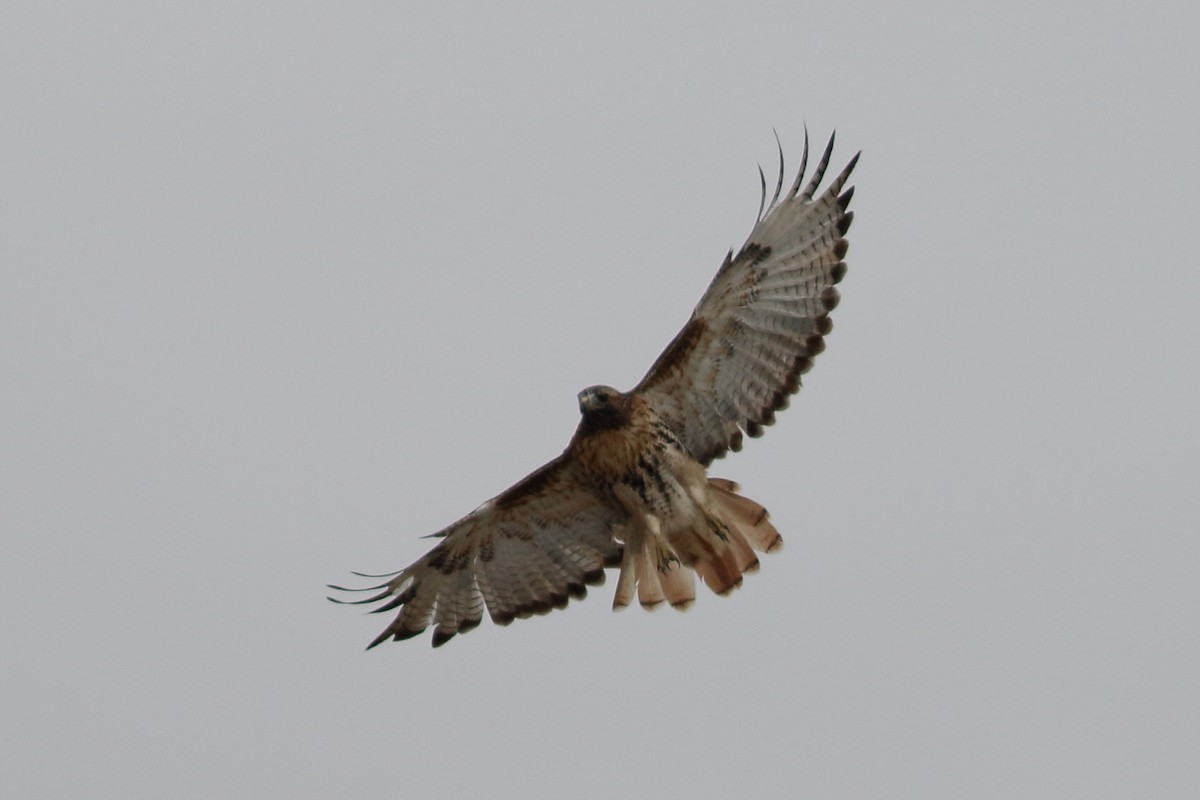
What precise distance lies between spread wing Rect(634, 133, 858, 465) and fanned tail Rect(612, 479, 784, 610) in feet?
1.87

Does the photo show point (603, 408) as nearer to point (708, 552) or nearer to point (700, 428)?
point (700, 428)

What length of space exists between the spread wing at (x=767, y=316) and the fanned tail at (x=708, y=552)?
571 millimetres

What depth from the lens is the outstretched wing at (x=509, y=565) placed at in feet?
46.1

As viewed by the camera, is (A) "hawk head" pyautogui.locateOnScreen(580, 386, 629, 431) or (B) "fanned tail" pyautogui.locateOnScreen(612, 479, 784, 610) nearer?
(A) "hawk head" pyautogui.locateOnScreen(580, 386, 629, 431)

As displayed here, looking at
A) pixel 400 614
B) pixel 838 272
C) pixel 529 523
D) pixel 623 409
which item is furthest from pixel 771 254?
pixel 400 614

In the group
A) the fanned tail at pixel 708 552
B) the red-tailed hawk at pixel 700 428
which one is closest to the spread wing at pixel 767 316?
the red-tailed hawk at pixel 700 428

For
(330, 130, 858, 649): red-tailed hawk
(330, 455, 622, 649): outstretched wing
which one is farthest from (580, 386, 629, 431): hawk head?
(330, 455, 622, 649): outstretched wing

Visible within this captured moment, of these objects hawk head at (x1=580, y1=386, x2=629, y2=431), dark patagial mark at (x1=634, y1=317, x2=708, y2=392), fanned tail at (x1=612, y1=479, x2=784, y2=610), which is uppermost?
dark patagial mark at (x1=634, y1=317, x2=708, y2=392)

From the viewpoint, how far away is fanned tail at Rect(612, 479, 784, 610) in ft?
45.2

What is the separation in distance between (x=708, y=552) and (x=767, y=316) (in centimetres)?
153

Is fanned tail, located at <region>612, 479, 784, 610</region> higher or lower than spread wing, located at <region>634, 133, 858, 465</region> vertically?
lower

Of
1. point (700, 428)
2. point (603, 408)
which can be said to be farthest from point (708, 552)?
point (603, 408)

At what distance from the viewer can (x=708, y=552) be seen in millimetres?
13875

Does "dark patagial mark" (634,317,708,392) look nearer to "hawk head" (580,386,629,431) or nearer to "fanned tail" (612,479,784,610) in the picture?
"hawk head" (580,386,629,431)
